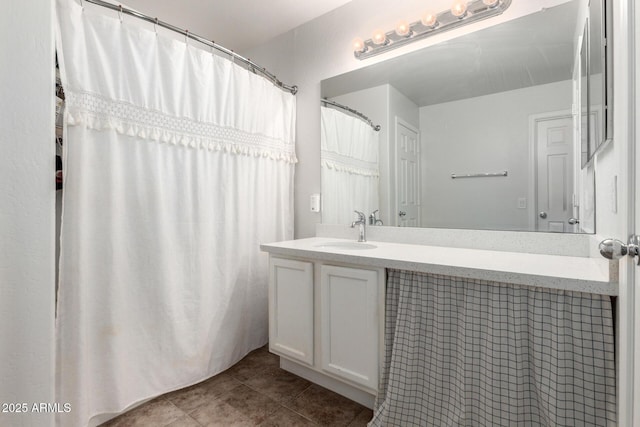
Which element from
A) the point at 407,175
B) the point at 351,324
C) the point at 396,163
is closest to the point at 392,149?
the point at 396,163

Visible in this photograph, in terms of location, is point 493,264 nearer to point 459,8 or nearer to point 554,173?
point 554,173

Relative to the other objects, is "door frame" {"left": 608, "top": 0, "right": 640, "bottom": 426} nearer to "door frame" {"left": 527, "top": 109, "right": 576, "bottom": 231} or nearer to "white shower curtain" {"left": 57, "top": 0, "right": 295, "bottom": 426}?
"door frame" {"left": 527, "top": 109, "right": 576, "bottom": 231}

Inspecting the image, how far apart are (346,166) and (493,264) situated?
1239mm

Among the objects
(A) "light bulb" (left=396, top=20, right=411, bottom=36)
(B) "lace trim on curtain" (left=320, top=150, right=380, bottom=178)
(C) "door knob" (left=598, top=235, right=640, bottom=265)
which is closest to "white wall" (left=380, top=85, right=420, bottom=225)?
(B) "lace trim on curtain" (left=320, top=150, right=380, bottom=178)

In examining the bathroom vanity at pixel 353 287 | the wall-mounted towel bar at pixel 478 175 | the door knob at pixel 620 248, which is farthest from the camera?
the wall-mounted towel bar at pixel 478 175

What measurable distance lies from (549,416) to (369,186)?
1.41 m

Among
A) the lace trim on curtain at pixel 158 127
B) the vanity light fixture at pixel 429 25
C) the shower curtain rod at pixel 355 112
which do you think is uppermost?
the vanity light fixture at pixel 429 25

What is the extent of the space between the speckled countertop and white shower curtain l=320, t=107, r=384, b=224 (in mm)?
506

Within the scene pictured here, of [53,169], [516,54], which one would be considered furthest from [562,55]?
[53,169]

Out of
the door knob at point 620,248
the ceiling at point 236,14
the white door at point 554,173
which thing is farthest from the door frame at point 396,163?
the door knob at point 620,248

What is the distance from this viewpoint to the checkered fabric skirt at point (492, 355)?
0.96 meters

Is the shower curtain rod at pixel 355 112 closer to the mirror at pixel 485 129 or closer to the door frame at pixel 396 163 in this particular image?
the mirror at pixel 485 129

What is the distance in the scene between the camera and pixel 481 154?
162 cm

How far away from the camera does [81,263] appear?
132cm
